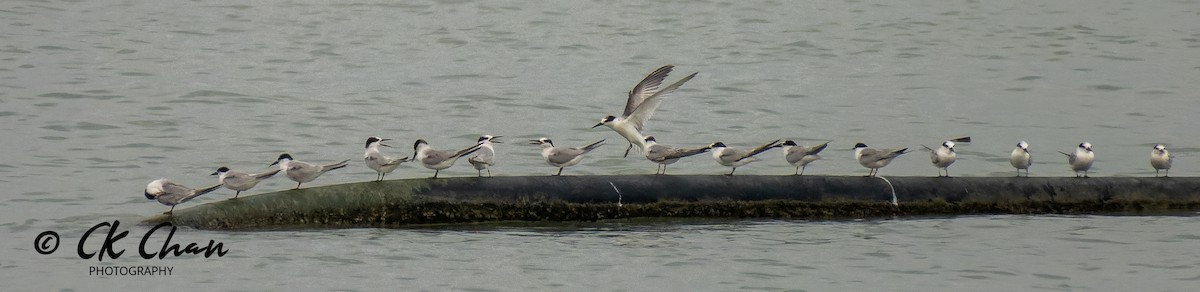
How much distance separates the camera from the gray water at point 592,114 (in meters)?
15.7

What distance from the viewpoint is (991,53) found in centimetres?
4434

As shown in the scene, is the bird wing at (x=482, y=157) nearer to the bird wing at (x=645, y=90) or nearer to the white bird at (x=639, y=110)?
the white bird at (x=639, y=110)

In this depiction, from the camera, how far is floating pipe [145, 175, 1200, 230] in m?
16.9

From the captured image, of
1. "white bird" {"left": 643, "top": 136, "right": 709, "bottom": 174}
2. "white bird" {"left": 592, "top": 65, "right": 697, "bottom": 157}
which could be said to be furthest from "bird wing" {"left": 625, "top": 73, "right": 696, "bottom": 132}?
"white bird" {"left": 643, "top": 136, "right": 709, "bottom": 174}

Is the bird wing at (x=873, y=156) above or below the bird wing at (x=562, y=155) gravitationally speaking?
below

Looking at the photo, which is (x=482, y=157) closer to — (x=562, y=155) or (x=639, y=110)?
(x=562, y=155)

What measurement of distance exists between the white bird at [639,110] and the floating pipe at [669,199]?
1798 mm

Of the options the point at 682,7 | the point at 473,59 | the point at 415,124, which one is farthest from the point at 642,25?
the point at 415,124

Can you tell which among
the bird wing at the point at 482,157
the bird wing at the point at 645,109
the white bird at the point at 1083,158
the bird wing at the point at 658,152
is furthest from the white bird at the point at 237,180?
the white bird at the point at 1083,158

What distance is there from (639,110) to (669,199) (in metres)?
2.56

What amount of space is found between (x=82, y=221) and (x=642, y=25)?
3218 centimetres

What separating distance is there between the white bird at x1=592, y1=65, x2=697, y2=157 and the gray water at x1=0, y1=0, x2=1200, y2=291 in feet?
8.12

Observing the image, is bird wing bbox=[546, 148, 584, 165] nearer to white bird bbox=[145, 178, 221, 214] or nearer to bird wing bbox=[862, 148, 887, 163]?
bird wing bbox=[862, 148, 887, 163]

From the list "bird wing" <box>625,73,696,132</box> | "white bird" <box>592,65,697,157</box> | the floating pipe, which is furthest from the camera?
"bird wing" <box>625,73,696,132</box>
